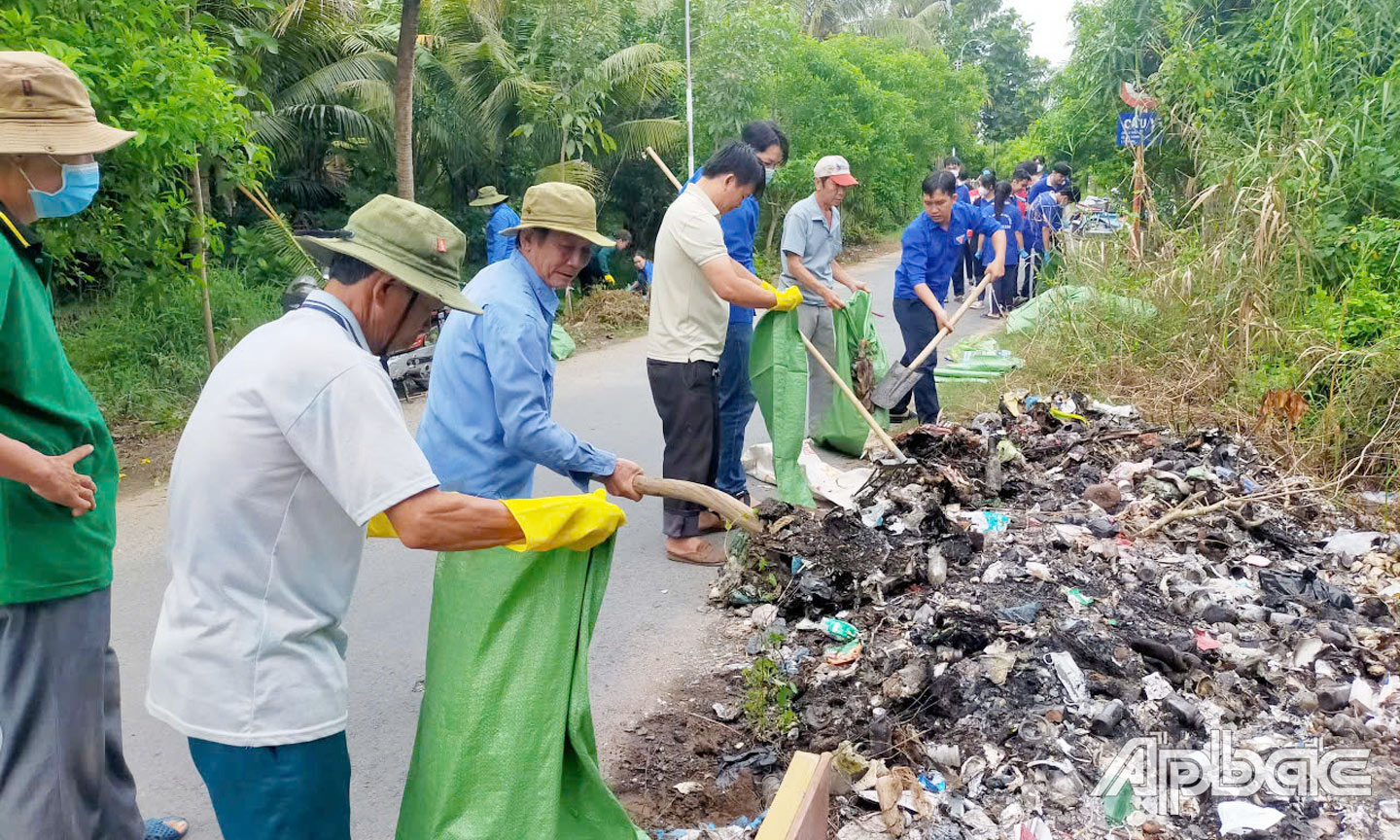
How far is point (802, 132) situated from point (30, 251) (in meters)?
17.8

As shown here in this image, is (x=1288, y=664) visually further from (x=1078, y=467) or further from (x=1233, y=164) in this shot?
(x=1233, y=164)

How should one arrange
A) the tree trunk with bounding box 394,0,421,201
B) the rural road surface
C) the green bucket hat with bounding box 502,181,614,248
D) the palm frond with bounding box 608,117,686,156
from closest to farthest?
1. the green bucket hat with bounding box 502,181,614,248
2. the rural road surface
3. the tree trunk with bounding box 394,0,421,201
4. the palm frond with bounding box 608,117,686,156

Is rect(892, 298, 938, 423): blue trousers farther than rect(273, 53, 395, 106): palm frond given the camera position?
No

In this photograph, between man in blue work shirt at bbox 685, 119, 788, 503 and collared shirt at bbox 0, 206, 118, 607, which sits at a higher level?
collared shirt at bbox 0, 206, 118, 607

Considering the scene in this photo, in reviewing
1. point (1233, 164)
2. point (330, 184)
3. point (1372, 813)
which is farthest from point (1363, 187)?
point (330, 184)

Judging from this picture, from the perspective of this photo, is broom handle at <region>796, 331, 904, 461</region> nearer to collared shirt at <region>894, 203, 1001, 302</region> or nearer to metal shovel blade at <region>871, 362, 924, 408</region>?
metal shovel blade at <region>871, 362, 924, 408</region>

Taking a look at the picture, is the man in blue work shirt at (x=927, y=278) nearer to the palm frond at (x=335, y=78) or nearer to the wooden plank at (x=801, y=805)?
the wooden plank at (x=801, y=805)

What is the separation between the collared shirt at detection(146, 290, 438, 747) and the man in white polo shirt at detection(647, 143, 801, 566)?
314cm

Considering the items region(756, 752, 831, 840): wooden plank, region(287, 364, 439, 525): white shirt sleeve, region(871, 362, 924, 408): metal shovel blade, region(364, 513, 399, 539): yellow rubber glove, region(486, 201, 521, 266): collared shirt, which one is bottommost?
region(871, 362, 924, 408): metal shovel blade

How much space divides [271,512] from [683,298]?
3.38 m

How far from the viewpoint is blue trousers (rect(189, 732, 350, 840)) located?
2090mm

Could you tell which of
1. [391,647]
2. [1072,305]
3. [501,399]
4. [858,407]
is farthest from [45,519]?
[1072,305]

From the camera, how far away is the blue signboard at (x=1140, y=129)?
10477mm

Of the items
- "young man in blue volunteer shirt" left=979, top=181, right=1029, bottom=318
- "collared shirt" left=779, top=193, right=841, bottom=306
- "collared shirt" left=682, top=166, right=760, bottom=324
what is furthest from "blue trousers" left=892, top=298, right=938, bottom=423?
"young man in blue volunteer shirt" left=979, top=181, right=1029, bottom=318
